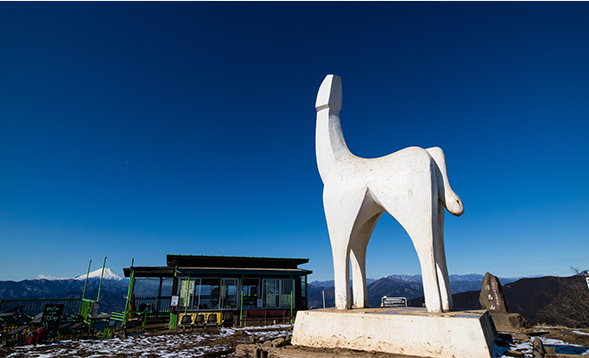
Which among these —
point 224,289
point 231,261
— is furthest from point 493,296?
point 231,261

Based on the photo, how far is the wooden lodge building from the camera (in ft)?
48.5

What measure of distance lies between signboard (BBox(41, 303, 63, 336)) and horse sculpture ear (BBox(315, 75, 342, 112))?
11.2 m

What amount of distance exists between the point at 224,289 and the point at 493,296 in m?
12.9

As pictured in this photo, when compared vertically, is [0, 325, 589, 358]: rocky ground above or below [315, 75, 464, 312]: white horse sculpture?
below

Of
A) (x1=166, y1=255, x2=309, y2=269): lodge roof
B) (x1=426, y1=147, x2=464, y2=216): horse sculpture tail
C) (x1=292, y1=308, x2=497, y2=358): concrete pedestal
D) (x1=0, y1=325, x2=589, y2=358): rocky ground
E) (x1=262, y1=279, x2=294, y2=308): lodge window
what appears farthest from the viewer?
(x1=262, y1=279, x2=294, y2=308): lodge window

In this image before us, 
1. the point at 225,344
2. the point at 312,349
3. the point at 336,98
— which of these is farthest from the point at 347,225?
the point at 225,344

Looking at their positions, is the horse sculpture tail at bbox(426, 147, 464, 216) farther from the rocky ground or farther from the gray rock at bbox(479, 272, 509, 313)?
the gray rock at bbox(479, 272, 509, 313)

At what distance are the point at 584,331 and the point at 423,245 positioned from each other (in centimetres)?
828

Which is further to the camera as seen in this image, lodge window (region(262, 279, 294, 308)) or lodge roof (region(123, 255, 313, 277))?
lodge window (region(262, 279, 294, 308))

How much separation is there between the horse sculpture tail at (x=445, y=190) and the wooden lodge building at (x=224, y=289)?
11.5 m

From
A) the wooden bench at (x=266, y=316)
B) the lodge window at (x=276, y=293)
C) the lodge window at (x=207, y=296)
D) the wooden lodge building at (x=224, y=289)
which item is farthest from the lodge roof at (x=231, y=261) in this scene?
the wooden bench at (x=266, y=316)

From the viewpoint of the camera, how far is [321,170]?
799 cm

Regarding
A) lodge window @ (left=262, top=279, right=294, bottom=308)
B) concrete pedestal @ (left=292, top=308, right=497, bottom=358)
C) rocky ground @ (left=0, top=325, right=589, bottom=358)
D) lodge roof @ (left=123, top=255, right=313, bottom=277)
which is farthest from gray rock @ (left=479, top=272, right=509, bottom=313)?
lodge window @ (left=262, top=279, right=294, bottom=308)

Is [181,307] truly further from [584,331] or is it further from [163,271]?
[584,331]
